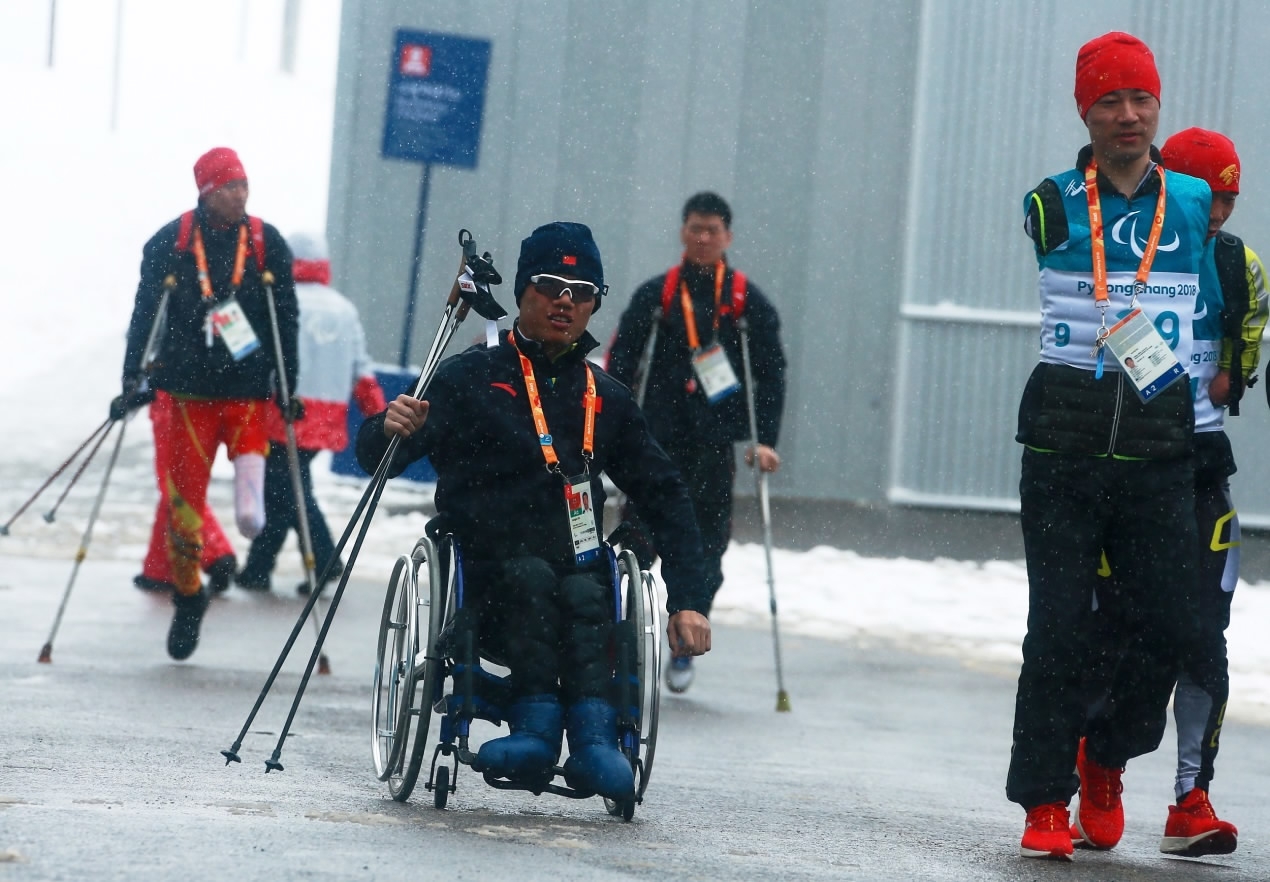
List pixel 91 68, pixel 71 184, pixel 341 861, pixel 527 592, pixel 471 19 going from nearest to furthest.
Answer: pixel 341 861 < pixel 527 592 < pixel 471 19 < pixel 71 184 < pixel 91 68

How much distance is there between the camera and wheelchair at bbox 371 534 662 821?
5059 mm

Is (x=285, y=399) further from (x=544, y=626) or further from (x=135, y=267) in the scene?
(x=135, y=267)

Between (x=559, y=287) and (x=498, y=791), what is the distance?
145 cm

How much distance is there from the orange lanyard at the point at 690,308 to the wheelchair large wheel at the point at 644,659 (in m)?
3.68

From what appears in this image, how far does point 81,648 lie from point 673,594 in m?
4.19

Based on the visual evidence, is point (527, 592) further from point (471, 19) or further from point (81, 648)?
point (471, 19)

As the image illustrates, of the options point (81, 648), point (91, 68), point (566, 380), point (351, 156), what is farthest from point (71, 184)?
point (566, 380)

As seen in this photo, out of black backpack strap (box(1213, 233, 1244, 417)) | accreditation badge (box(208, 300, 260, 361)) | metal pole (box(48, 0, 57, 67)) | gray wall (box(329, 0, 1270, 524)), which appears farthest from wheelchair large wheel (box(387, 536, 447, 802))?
metal pole (box(48, 0, 57, 67))

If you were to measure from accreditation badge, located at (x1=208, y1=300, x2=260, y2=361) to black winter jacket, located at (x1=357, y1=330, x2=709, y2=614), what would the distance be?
3258mm

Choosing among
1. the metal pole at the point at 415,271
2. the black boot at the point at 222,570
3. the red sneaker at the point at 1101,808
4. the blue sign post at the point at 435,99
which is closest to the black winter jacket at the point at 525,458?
the red sneaker at the point at 1101,808

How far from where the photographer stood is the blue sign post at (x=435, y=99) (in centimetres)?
1416

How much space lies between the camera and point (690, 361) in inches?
352

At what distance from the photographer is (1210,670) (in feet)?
17.9

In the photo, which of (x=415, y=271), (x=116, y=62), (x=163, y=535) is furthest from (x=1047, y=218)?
(x=116, y=62)
